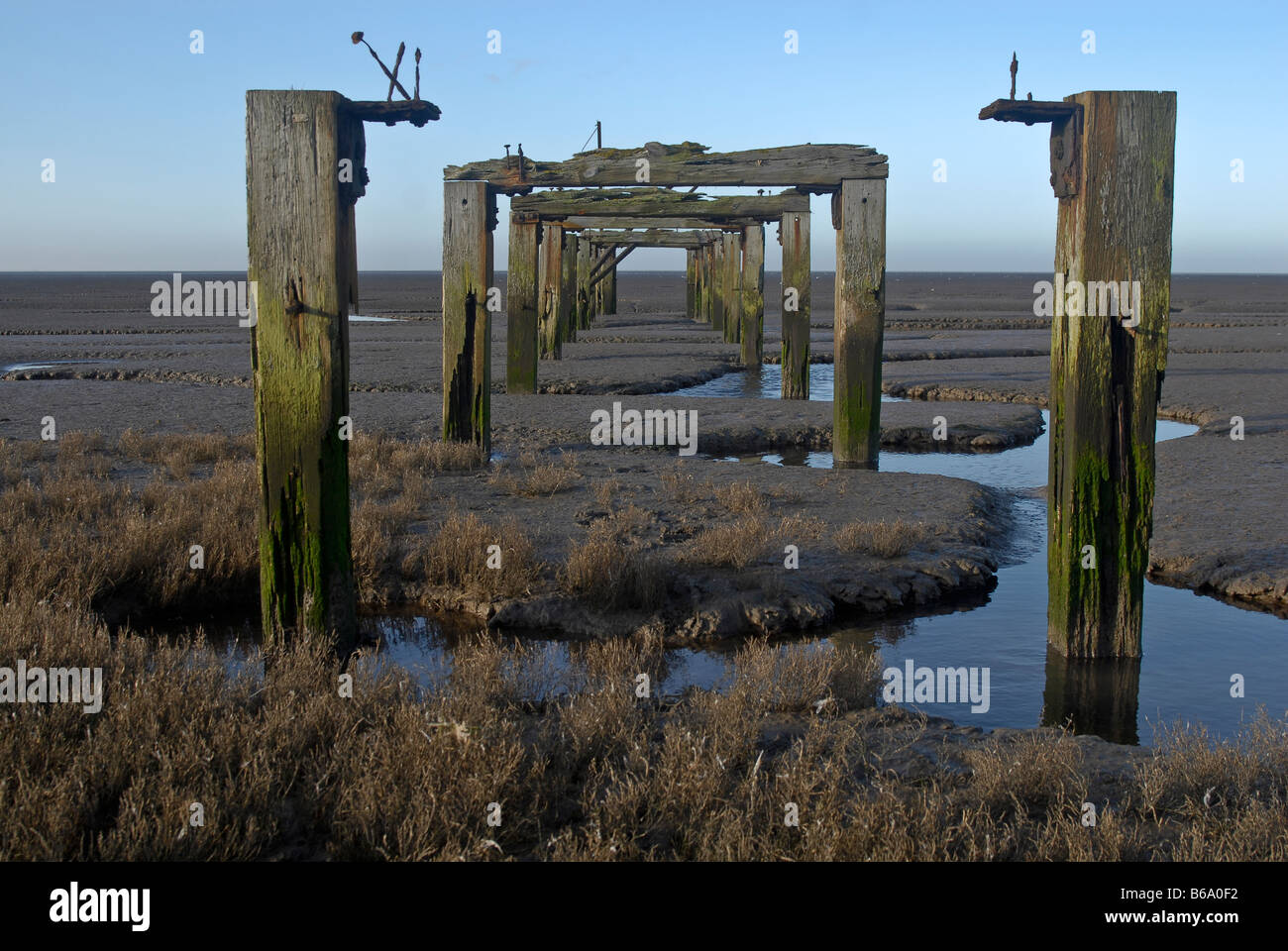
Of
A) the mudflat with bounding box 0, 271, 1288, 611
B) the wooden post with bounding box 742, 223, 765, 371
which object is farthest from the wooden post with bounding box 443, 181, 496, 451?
the wooden post with bounding box 742, 223, 765, 371

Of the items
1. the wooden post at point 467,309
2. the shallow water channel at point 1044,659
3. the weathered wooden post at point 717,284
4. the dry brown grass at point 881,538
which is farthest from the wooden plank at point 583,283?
the shallow water channel at point 1044,659

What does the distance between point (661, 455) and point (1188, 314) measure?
140ft

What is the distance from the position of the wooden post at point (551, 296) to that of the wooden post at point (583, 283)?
785cm

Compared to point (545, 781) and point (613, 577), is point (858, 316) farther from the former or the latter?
point (545, 781)

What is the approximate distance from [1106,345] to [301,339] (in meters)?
3.77

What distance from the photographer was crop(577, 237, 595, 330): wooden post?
33.4 metres

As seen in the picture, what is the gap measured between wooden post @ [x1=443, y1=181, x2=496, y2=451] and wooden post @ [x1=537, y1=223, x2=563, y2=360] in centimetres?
1244

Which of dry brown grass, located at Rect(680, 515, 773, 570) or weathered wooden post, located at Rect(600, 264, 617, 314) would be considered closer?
dry brown grass, located at Rect(680, 515, 773, 570)

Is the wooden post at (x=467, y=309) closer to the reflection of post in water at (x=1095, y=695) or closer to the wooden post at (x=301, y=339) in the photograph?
the wooden post at (x=301, y=339)

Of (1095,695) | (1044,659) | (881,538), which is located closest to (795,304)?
(881,538)

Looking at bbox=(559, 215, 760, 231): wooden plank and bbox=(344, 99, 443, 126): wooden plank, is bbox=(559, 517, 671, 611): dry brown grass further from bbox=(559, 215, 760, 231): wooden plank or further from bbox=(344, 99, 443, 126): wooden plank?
bbox=(559, 215, 760, 231): wooden plank
